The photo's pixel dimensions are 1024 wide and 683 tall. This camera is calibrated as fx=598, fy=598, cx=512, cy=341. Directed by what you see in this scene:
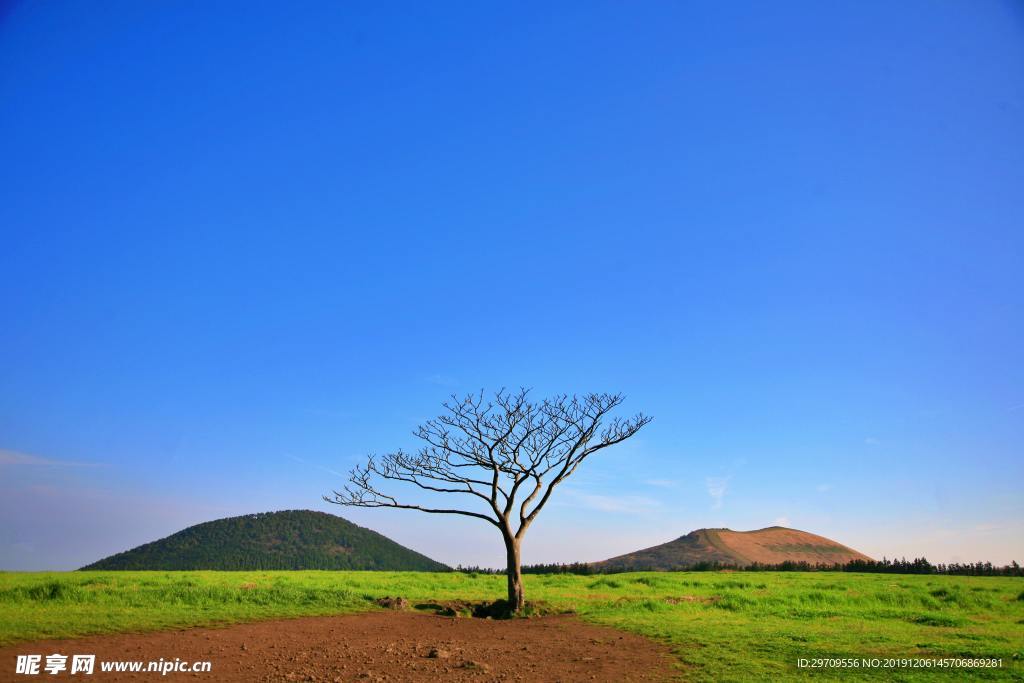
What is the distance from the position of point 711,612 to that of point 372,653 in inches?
562

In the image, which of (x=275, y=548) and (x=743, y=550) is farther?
(x=275, y=548)

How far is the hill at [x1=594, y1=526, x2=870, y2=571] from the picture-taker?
6066 cm

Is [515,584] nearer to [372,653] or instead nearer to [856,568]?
[372,653]

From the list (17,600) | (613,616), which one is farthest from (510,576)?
(17,600)

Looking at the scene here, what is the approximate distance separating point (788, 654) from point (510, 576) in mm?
11563

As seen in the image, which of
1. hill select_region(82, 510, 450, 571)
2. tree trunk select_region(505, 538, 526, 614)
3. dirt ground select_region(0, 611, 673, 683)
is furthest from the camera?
hill select_region(82, 510, 450, 571)

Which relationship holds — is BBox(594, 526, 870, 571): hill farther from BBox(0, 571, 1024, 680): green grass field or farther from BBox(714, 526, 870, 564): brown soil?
BBox(0, 571, 1024, 680): green grass field

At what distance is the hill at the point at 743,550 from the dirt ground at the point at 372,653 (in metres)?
44.9

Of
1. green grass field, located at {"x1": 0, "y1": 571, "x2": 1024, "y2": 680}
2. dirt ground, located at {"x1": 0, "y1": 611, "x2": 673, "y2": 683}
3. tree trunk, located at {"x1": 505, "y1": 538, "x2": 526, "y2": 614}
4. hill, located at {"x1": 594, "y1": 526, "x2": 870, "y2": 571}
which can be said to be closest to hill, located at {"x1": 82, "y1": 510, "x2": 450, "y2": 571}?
hill, located at {"x1": 594, "y1": 526, "x2": 870, "y2": 571}

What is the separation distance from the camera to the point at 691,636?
17031 millimetres

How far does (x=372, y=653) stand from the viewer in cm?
1471

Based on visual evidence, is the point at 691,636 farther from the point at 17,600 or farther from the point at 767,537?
the point at 767,537

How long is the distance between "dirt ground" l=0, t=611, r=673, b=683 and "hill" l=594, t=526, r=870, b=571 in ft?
147

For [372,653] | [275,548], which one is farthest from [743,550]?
[275,548]
